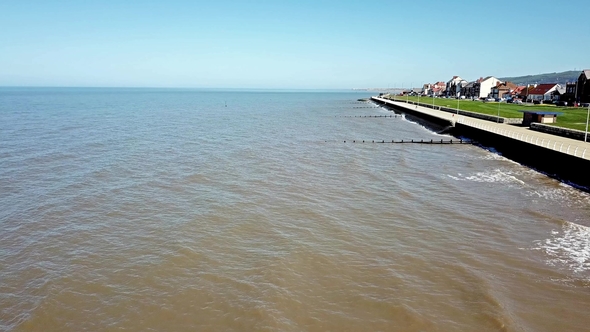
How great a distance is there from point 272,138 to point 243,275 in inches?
1264

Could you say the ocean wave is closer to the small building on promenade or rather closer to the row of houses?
the small building on promenade

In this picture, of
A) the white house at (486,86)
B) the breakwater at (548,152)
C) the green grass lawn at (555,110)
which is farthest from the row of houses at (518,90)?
the breakwater at (548,152)

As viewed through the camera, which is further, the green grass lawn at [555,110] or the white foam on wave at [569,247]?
the green grass lawn at [555,110]

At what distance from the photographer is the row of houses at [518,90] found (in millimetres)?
79062

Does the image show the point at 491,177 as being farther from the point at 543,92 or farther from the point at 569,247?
the point at 543,92

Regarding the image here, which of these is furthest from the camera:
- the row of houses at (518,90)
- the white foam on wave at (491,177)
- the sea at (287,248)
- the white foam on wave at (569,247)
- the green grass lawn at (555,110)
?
the row of houses at (518,90)

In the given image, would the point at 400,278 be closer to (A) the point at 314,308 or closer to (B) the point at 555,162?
(A) the point at 314,308

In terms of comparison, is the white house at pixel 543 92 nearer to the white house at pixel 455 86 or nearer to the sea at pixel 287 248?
the white house at pixel 455 86

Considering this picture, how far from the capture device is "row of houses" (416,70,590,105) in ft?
259

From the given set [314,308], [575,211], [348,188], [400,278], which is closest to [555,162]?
[575,211]

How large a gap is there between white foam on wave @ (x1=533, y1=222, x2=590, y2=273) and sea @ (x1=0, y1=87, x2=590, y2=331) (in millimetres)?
72

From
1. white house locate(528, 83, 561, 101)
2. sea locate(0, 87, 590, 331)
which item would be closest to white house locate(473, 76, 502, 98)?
white house locate(528, 83, 561, 101)

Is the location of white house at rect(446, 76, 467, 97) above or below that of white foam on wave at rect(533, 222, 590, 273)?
above

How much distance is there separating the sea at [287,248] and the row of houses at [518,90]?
5777cm
